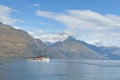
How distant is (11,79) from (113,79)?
6073 centimetres

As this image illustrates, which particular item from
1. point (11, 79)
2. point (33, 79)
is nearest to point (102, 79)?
point (33, 79)

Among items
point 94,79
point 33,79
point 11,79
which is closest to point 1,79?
point 11,79

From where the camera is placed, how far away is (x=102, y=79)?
166000mm

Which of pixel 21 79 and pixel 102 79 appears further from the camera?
pixel 102 79

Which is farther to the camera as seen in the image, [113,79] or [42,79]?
[113,79]

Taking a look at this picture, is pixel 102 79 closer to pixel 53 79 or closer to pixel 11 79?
pixel 53 79

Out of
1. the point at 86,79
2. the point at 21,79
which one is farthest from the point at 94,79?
the point at 21,79

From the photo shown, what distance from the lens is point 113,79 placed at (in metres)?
170

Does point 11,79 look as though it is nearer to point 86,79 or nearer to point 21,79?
point 21,79

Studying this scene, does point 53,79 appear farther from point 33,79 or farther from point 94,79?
point 94,79

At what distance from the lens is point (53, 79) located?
16025 cm

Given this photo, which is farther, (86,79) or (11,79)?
(86,79)

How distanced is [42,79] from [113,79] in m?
43.5

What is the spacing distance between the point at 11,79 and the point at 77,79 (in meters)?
37.8
